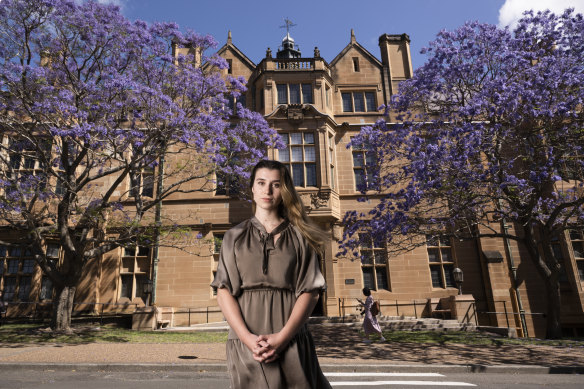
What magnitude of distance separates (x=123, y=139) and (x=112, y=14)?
13.4 ft

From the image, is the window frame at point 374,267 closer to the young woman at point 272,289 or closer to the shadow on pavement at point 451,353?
the shadow on pavement at point 451,353

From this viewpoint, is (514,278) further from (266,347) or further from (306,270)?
(266,347)

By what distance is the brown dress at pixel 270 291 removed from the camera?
1957mm

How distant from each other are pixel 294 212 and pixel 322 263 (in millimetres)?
13823

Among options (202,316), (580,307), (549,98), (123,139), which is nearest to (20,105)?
(123,139)

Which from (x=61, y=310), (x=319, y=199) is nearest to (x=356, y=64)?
(x=319, y=199)

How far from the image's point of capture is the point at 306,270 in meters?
2.14

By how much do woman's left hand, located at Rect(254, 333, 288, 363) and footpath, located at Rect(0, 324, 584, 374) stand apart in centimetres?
620

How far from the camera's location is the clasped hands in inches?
74.8

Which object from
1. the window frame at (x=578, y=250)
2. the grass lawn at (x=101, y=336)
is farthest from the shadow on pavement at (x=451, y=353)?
the window frame at (x=578, y=250)

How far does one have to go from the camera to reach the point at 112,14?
11.9 metres


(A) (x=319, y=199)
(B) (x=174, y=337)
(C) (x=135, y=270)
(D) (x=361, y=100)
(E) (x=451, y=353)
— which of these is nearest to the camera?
(E) (x=451, y=353)

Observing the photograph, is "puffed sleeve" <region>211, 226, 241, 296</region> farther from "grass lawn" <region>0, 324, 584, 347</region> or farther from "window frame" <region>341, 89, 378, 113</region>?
"window frame" <region>341, 89, 378, 113</region>

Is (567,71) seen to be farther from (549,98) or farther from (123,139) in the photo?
(123,139)
